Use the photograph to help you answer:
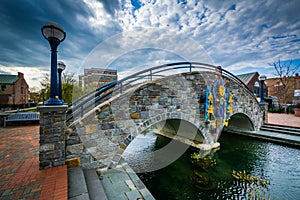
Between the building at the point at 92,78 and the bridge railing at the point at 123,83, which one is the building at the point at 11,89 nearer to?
the building at the point at 92,78

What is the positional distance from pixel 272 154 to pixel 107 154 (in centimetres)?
821

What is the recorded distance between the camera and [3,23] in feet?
20.4

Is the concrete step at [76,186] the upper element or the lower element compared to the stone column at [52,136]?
lower


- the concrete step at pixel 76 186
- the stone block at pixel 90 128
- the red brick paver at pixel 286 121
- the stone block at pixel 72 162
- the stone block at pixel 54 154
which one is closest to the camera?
the concrete step at pixel 76 186

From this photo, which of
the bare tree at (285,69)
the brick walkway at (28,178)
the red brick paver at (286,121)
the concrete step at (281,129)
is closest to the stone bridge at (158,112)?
the brick walkway at (28,178)

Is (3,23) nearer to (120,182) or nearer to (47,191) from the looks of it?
(47,191)

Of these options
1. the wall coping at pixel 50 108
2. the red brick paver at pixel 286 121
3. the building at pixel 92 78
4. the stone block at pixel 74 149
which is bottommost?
the red brick paver at pixel 286 121

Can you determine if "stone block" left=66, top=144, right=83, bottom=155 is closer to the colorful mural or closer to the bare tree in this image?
the colorful mural

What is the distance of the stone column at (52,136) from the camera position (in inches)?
111

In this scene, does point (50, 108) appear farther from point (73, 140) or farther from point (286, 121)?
point (286, 121)

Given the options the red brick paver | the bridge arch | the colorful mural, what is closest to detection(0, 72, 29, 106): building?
the colorful mural

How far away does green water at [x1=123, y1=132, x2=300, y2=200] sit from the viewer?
12.7 ft

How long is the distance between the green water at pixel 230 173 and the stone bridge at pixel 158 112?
1.44m

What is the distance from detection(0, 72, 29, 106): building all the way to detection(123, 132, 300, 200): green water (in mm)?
30588
